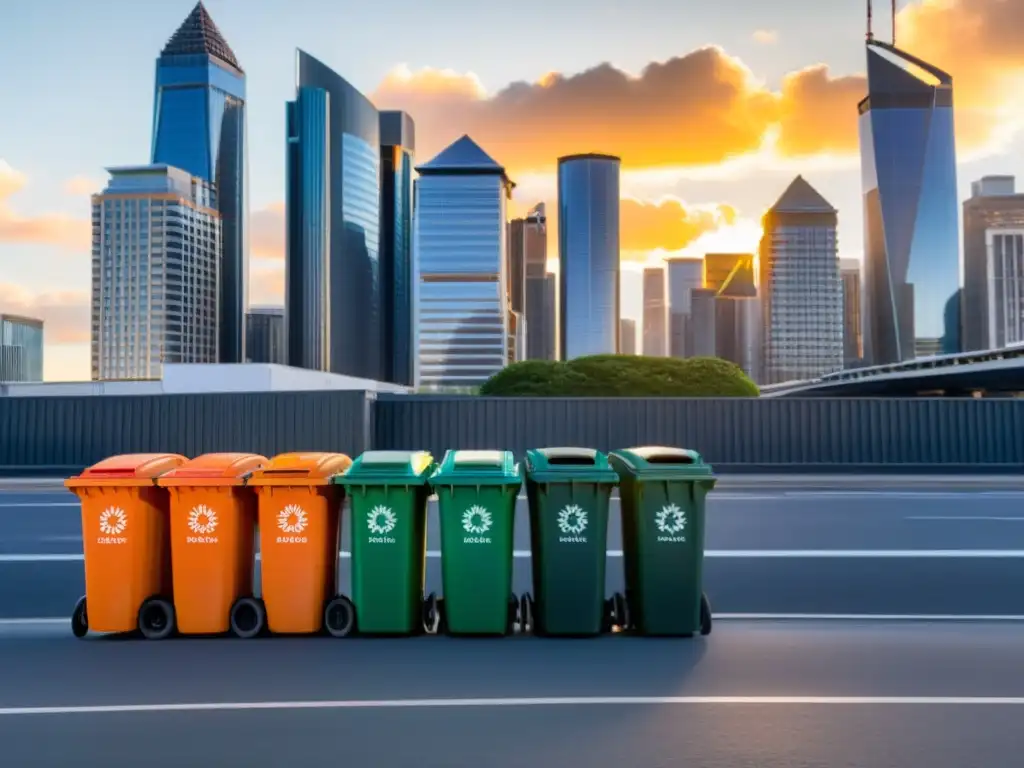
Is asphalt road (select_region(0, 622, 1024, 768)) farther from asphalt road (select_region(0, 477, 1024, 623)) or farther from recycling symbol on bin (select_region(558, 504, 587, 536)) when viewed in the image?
asphalt road (select_region(0, 477, 1024, 623))

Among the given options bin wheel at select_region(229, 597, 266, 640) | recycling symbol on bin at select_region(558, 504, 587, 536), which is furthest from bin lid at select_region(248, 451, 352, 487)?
recycling symbol on bin at select_region(558, 504, 587, 536)

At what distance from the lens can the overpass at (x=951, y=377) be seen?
2623 inches

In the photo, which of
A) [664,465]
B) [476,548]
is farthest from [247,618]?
[664,465]

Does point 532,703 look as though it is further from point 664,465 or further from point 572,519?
point 664,465

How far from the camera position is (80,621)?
678cm

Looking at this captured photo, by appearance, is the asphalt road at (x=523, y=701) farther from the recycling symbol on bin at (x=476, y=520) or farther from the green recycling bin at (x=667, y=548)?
the recycling symbol on bin at (x=476, y=520)

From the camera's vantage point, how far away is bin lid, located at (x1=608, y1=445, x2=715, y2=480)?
22.2 ft

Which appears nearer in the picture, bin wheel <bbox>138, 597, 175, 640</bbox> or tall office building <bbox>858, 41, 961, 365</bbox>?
bin wheel <bbox>138, 597, 175, 640</bbox>

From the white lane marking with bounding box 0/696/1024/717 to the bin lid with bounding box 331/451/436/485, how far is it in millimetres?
1767

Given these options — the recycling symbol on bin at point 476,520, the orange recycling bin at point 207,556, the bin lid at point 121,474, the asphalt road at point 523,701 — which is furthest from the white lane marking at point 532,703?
the bin lid at point 121,474

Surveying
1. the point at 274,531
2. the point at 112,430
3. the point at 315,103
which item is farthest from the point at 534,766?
the point at 315,103

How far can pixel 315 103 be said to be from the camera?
194 meters

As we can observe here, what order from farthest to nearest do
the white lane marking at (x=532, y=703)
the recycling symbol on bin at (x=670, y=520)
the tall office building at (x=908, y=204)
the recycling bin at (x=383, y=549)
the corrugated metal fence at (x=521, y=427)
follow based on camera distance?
the tall office building at (x=908, y=204) → the corrugated metal fence at (x=521, y=427) → the recycling symbol on bin at (x=670, y=520) → the recycling bin at (x=383, y=549) → the white lane marking at (x=532, y=703)

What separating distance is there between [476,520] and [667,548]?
55.3 inches
